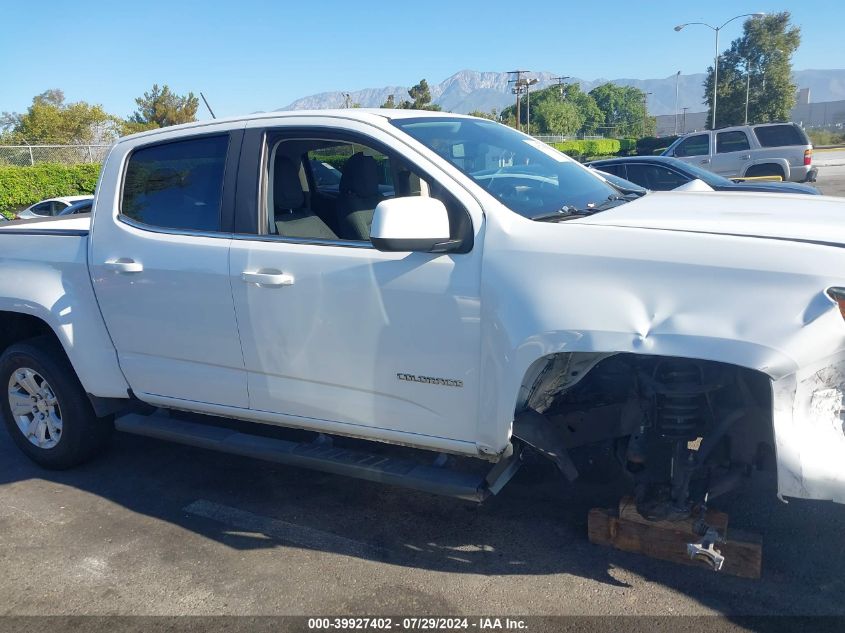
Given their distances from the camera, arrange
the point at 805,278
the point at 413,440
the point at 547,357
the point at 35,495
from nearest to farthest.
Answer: the point at 805,278 < the point at 547,357 < the point at 413,440 < the point at 35,495

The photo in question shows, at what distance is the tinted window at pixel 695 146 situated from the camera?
683 inches

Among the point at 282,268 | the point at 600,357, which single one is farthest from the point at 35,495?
the point at 600,357

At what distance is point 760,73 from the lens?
5088 cm

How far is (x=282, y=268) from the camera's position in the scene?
3393 mm

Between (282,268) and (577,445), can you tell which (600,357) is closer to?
(577,445)

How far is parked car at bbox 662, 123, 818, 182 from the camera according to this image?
1652 cm

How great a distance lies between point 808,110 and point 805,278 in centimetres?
9658

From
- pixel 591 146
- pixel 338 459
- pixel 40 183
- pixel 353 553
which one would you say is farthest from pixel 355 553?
pixel 591 146

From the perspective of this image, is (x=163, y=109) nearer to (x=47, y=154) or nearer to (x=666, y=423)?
(x=47, y=154)

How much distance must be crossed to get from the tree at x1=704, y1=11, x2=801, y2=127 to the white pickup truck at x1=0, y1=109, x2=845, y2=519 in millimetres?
53911

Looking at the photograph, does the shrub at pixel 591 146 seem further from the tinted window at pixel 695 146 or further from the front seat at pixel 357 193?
the front seat at pixel 357 193

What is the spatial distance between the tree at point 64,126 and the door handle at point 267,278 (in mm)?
38091

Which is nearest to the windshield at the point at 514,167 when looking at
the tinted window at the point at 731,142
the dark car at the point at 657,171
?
the dark car at the point at 657,171

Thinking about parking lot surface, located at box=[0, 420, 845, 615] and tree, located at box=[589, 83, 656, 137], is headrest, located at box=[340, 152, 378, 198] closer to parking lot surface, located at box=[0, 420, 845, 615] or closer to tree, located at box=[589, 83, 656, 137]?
parking lot surface, located at box=[0, 420, 845, 615]
